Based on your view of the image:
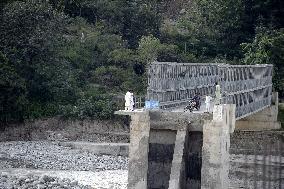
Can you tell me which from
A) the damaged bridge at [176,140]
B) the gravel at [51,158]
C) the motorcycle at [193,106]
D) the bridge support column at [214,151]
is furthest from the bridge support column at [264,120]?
the bridge support column at [214,151]

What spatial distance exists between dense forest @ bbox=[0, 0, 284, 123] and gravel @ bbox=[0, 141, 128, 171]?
4467 mm

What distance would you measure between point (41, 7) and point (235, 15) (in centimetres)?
1999

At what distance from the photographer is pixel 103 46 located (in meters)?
61.9

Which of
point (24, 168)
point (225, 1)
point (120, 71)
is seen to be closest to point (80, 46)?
point (120, 71)

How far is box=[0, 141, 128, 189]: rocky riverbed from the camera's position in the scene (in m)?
35.5

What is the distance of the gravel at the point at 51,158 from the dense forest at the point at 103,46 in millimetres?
4467

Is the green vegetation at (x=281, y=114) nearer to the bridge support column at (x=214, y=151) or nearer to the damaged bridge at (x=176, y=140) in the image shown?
the damaged bridge at (x=176, y=140)

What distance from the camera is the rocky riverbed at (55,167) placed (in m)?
35.5

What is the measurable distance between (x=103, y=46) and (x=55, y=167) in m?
20.0

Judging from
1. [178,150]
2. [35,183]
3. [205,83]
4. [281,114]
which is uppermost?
[205,83]

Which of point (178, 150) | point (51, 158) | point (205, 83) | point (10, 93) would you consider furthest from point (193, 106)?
point (10, 93)

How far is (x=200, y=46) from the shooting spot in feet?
211

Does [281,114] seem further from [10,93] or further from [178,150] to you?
[10,93]

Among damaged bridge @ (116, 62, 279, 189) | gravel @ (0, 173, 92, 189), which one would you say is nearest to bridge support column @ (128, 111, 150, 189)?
damaged bridge @ (116, 62, 279, 189)
